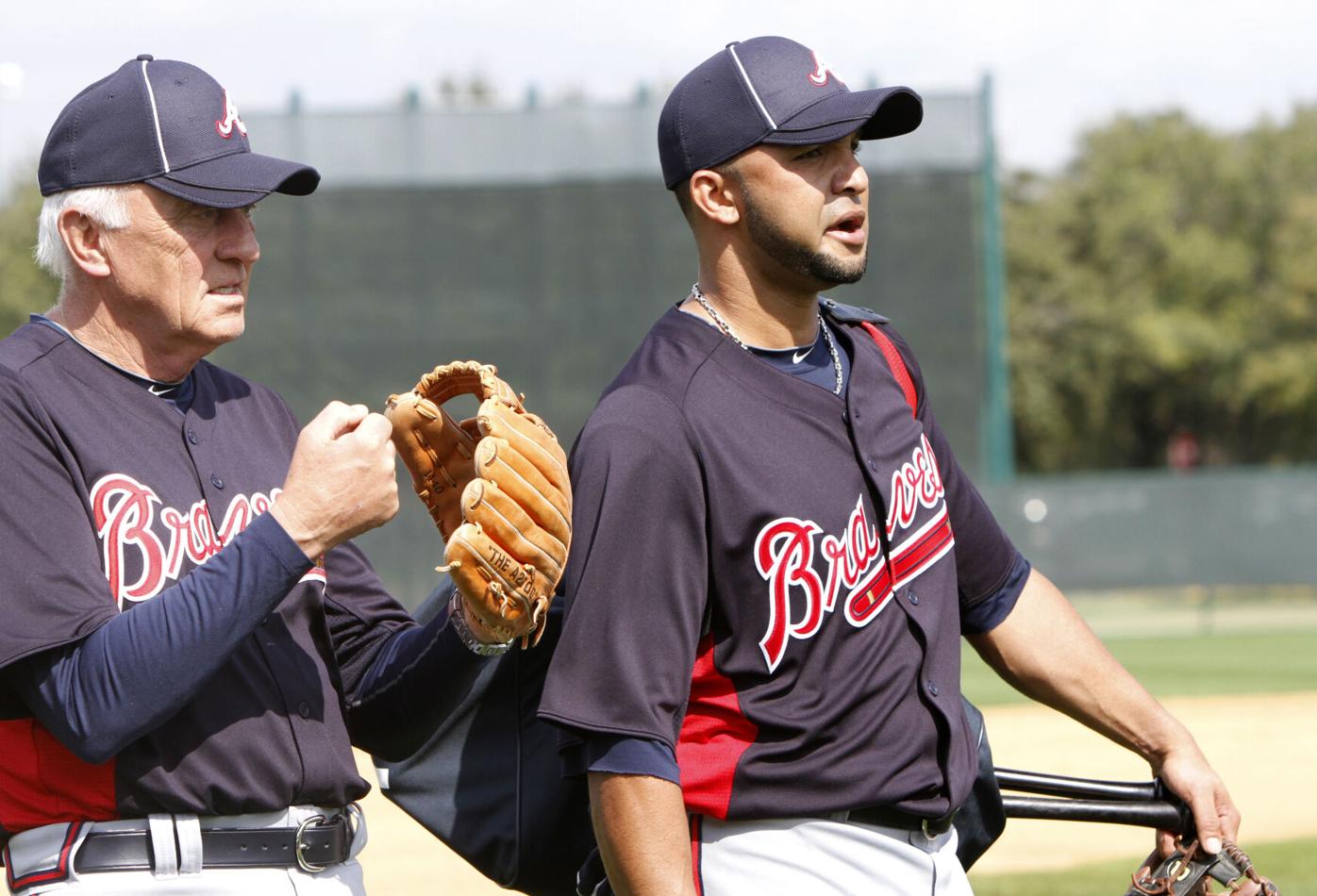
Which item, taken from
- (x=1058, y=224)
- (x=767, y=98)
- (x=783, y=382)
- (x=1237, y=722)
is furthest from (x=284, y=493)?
(x=1058, y=224)

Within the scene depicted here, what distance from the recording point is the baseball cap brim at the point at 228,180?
2143mm

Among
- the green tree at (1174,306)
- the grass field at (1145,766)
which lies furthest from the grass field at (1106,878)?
the green tree at (1174,306)

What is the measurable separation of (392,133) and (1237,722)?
35.2ft

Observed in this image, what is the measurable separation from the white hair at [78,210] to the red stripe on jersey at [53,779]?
0.60 meters

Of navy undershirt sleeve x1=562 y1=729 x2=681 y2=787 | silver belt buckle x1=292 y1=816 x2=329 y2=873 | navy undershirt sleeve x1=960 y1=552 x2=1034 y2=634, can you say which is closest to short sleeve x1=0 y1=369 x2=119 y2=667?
silver belt buckle x1=292 y1=816 x2=329 y2=873

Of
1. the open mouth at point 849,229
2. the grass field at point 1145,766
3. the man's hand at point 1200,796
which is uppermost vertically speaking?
the open mouth at point 849,229

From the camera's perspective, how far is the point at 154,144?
2.14 meters

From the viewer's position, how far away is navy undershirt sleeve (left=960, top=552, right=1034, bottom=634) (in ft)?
8.76

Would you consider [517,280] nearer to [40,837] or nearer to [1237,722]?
[1237,722]

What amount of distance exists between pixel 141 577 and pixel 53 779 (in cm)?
26

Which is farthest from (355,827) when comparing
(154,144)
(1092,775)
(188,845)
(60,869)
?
(1092,775)

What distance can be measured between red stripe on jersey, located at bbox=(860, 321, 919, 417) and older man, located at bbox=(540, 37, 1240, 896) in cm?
4

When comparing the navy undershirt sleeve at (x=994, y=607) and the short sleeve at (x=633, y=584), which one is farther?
the navy undershirt sleeve at (x=994, y=607)

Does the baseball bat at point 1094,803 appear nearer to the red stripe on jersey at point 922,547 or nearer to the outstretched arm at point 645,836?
the red stripe on jersey at point 922,547
